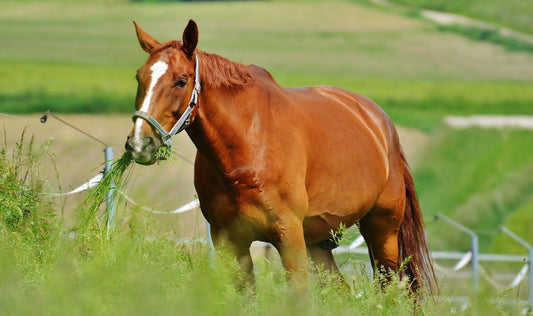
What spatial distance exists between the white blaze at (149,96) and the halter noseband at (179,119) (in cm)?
3

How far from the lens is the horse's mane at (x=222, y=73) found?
4578 mm

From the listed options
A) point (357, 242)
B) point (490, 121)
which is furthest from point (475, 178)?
point (357, 242)

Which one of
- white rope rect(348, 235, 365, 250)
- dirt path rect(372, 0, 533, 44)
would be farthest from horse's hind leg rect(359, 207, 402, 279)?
dirt path rect(372, 0, 533, 44)

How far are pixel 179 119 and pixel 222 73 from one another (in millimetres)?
496

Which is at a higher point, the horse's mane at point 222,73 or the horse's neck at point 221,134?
the horse's mane at point 222,73

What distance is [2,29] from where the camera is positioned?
39.4 m

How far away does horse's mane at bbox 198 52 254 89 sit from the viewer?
4.58m

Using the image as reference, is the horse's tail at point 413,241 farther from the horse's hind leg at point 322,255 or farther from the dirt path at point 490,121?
the dirt path at point 490,121

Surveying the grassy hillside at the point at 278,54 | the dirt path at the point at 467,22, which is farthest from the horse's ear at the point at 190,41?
the dirt path at the point at 467,22

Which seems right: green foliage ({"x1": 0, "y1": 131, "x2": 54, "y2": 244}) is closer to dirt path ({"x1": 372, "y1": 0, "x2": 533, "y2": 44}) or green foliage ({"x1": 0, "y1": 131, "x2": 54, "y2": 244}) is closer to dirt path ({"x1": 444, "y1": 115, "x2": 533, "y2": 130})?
dirt path ({"x1": 444, "y1": 115, "x2": 533, "y2": 130})

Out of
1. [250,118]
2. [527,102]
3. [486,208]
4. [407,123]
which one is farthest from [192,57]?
[527,102]

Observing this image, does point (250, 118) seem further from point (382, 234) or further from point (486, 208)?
point (486, 208)

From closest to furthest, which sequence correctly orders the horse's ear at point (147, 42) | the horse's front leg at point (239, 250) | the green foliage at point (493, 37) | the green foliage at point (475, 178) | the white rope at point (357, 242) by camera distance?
the horse's ear at point (147, 42) → the horse's front leg at point (239, 250) → the white rope at point (357, 242) → the green foliage at point (475, 178) → the green foliage at point (493, 37)

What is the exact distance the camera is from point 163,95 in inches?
168
